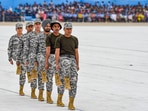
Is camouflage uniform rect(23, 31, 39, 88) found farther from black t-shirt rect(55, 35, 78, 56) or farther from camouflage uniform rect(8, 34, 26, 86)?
black t-shirt rect(55, 35, 78, 56)

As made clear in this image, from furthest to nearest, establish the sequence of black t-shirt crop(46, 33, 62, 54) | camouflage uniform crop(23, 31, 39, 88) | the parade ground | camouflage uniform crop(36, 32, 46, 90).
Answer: camouflage uniform crop(23, 31, 39, 88) → camouflage uniform crop(36, 32, 46, 90) → the parade ground → black t-shirt crop(46, 33, 62, 54)

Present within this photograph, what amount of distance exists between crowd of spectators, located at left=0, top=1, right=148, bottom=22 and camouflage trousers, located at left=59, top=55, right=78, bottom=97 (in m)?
44.8

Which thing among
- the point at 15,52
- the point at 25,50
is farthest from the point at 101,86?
the point at 25,50

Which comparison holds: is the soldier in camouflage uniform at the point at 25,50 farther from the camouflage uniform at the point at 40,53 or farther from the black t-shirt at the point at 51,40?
the black t-shirt at the point at 51,40

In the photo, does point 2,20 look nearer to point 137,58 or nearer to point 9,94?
point 137,58

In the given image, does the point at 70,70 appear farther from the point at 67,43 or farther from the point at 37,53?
the point at 37,53

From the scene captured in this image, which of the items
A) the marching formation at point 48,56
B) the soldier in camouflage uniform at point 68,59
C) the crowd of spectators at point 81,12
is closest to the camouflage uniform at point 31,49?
the marching formation at point 48,56

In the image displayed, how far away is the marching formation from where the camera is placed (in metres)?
10.5

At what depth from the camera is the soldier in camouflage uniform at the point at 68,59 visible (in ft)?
34.3

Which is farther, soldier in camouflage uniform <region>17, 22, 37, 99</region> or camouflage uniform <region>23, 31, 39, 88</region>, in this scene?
soldier in camouflage uniform <region>17, 22, 37, 99</region>

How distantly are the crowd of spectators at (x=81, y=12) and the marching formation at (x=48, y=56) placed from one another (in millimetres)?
42932

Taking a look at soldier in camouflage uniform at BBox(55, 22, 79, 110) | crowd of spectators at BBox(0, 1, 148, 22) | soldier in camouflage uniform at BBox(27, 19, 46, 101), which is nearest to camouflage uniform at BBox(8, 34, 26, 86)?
soldier in camouflage uniform at BBox(27, 19, 46, 101)

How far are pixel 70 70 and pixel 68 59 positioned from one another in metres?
0.21

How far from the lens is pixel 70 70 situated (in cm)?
1050
